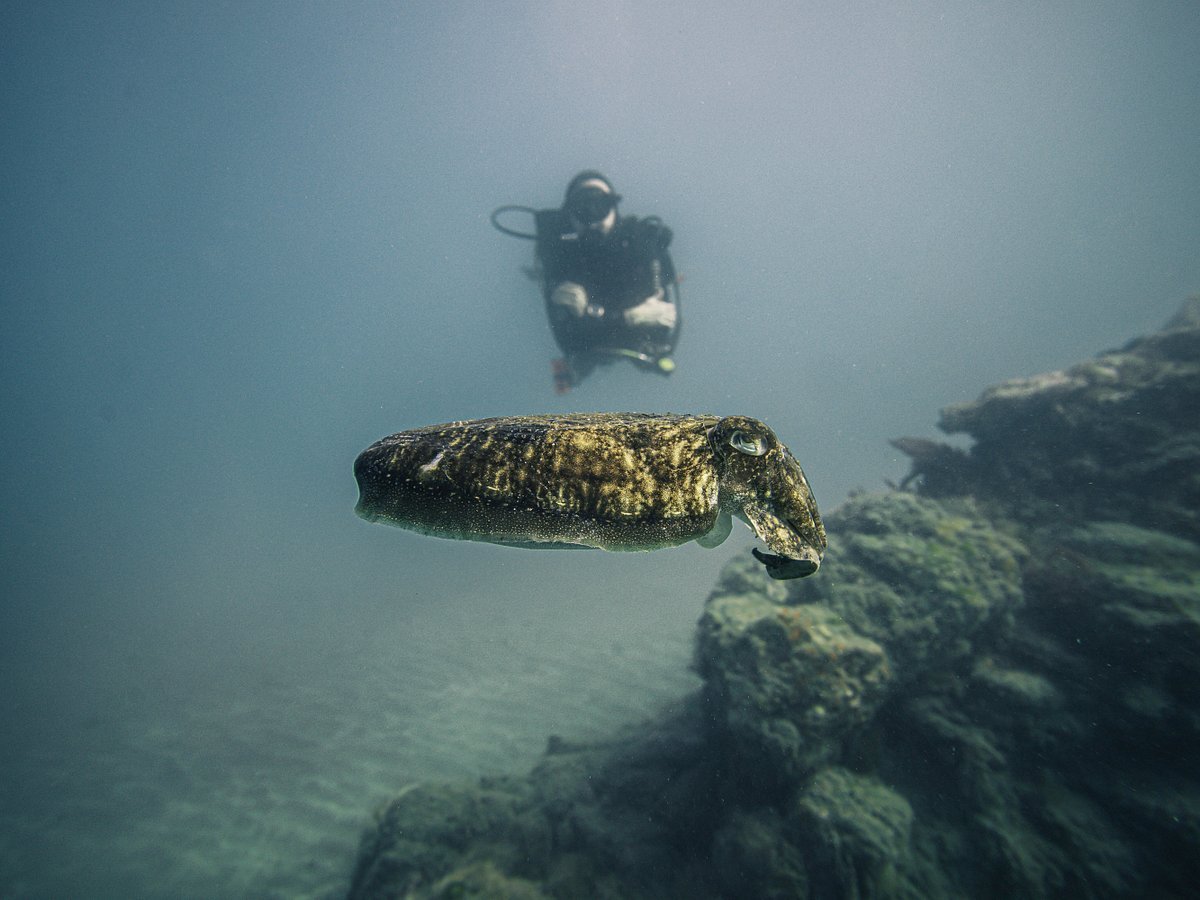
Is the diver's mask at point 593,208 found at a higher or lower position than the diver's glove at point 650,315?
higher

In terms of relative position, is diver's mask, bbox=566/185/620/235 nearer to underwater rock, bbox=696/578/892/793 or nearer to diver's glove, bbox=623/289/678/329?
diver's glove, bbox=623/289/678/329

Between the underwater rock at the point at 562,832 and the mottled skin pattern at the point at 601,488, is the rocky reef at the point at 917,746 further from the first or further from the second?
the mottled skin pattern at the point at 601,488

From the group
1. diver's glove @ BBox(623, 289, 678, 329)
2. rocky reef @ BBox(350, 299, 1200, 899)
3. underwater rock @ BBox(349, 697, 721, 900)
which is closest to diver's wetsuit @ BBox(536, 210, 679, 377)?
diver's glove @ BBox(623, 289, 678, 329)

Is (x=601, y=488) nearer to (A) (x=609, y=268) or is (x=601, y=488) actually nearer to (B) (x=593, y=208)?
(A) (x=609, y=268)

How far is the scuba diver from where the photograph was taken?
11.0m

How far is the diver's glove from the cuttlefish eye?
9612 mm

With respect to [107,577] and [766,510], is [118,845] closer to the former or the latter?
[766,510]

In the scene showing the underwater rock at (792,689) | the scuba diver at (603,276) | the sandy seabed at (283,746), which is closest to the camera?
the underwater rock at (792,689)

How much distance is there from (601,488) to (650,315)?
9.88 m

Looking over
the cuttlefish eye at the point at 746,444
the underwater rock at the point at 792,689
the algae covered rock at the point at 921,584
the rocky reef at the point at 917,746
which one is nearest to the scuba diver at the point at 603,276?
the algae covered rock at the point at 921,584

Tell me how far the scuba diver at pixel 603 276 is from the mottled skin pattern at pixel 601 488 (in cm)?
937

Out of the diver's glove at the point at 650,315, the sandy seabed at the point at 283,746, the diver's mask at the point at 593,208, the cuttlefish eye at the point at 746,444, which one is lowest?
the sandy seabed at the point at 283,746

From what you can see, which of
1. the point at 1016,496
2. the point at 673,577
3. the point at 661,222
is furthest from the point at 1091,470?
the point at 673,577

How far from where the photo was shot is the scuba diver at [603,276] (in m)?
11.0
